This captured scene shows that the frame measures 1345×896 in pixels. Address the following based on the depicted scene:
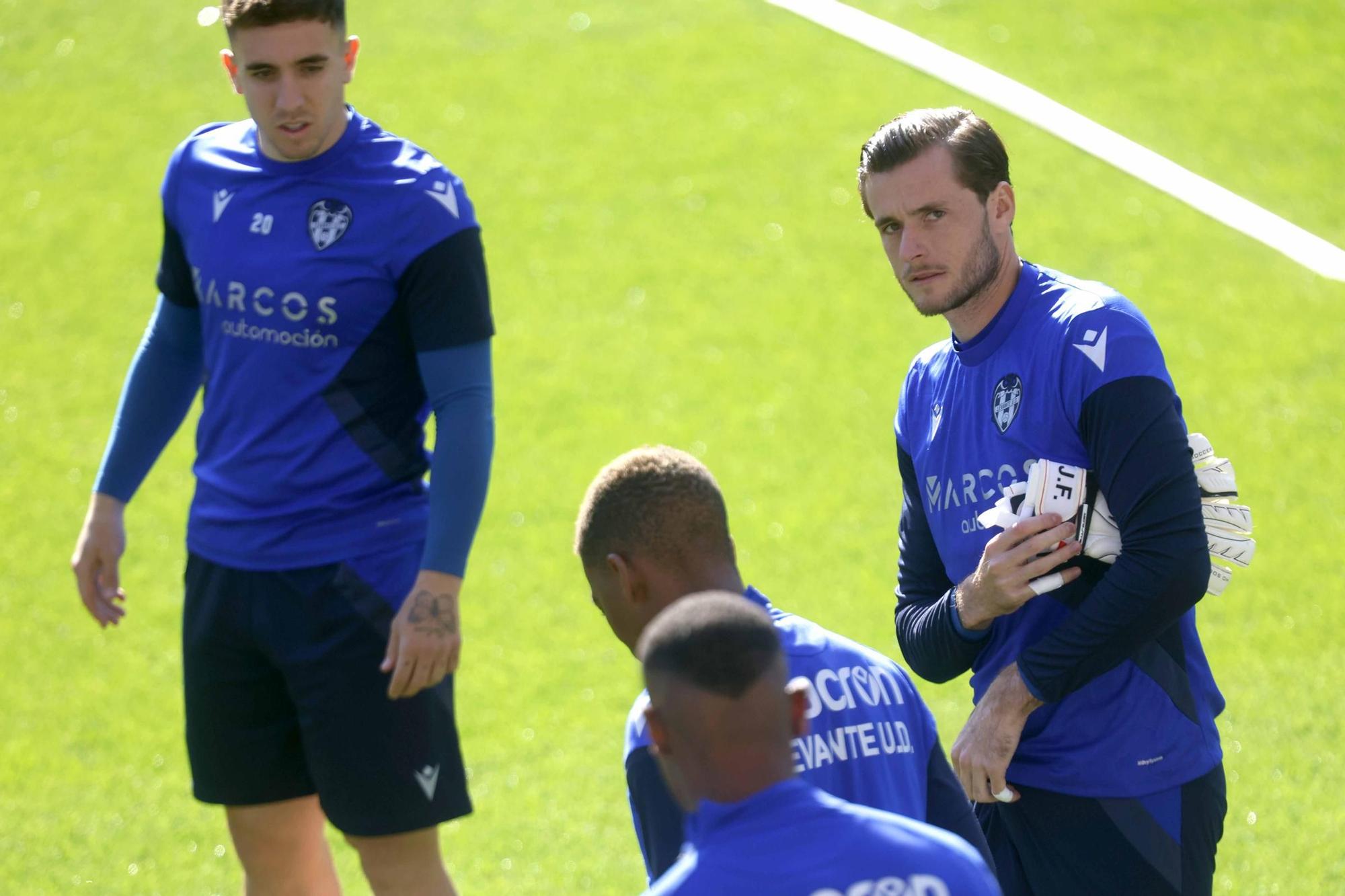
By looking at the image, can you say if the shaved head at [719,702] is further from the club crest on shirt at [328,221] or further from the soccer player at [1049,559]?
the club crest on shirt at [328,221]

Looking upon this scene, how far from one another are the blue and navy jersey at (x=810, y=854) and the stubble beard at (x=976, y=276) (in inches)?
51.8

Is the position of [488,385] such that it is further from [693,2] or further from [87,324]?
[693,2]

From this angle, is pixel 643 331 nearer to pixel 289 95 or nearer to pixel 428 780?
pixel 289 95

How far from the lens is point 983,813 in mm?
3168

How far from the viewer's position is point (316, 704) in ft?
11.6

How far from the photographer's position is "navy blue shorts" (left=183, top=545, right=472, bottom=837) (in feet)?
11.5

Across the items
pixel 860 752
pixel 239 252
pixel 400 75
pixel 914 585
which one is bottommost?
pixel 400 75

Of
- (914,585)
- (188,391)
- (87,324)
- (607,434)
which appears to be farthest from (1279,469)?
(87,324)

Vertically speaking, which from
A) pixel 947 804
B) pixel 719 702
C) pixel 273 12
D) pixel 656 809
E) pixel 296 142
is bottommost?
pixel 947 804

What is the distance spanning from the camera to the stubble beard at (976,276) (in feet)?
9.77

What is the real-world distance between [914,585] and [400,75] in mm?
9773

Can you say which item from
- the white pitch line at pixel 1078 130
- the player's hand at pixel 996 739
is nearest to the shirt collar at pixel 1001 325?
the player's hand at pixel 996 739

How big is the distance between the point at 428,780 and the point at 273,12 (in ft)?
5.83

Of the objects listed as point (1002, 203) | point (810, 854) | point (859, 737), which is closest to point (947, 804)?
point (859, 737)
